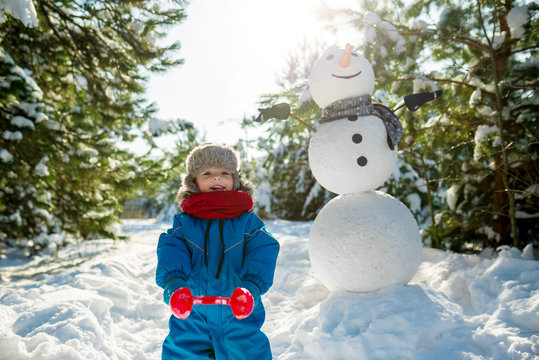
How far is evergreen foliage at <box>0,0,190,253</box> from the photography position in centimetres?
425

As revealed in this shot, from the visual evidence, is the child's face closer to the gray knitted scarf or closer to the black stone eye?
the black stone eye

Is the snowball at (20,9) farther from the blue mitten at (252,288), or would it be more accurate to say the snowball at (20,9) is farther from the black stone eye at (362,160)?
the black stone eye at (362,160)

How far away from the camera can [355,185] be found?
2.98 meters

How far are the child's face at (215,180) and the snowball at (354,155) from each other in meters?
1.25

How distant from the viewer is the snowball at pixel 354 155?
290 centimetres

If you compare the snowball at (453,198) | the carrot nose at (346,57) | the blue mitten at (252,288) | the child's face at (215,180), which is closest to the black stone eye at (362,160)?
the carrot nose at (346,57)

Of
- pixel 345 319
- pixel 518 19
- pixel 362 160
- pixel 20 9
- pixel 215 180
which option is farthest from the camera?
pixel 518 19

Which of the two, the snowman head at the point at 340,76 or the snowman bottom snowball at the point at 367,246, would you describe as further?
the snowman head at the point at 340,76

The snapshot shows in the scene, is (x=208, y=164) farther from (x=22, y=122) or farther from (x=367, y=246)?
(x=22, y=122)

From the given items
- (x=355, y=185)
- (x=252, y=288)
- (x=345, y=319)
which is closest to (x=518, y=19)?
(x=355, y=185)

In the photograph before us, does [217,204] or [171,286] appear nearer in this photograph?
[171,286]

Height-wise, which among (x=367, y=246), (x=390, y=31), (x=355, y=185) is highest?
(x=390, y=31)

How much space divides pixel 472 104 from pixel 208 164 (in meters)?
3.43

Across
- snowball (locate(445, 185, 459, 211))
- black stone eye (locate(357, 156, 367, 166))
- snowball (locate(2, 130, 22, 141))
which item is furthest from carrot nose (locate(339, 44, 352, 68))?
snowball (locate(2, 130, 22, 141))
